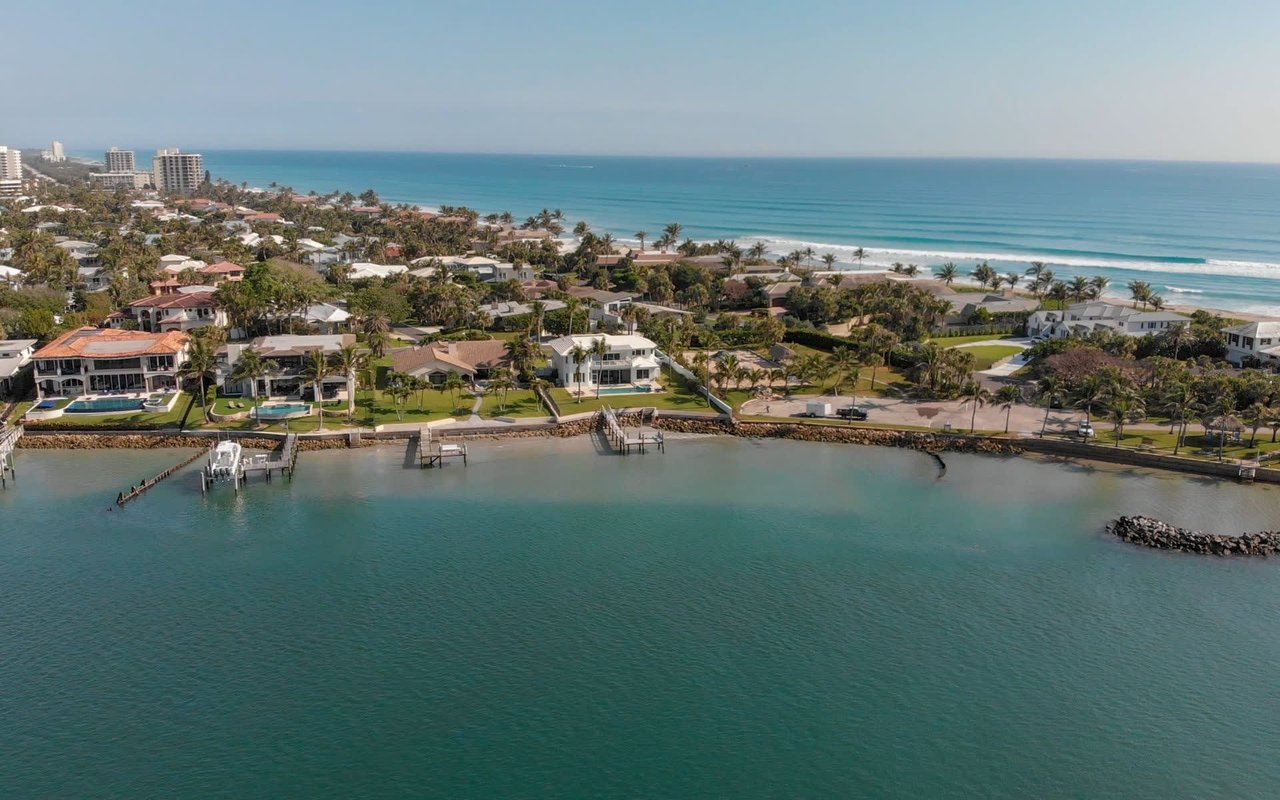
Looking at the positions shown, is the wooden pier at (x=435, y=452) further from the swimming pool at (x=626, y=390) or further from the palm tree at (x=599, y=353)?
the swimming pool at (x=626, y=390)

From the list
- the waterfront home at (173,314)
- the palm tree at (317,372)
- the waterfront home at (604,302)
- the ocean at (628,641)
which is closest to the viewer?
the ocean at (628,641)

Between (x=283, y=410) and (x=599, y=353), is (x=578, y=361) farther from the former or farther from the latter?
(x=283, y=410)

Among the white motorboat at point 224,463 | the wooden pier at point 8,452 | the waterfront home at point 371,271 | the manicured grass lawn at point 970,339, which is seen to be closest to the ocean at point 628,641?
the wooden pier at point 8,452

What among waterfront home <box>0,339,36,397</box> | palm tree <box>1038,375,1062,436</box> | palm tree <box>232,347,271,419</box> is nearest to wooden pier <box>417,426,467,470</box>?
palm tree <box>232,347,271,419</box>

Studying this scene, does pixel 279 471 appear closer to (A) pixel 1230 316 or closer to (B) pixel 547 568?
(B) pixel 547 568

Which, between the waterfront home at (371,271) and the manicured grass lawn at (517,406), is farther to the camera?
the waterfront home at (371,271)

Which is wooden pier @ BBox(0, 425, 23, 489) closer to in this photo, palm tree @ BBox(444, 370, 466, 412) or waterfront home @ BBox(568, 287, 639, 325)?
palm tree @ BBox(444, 370, 466, 412)
